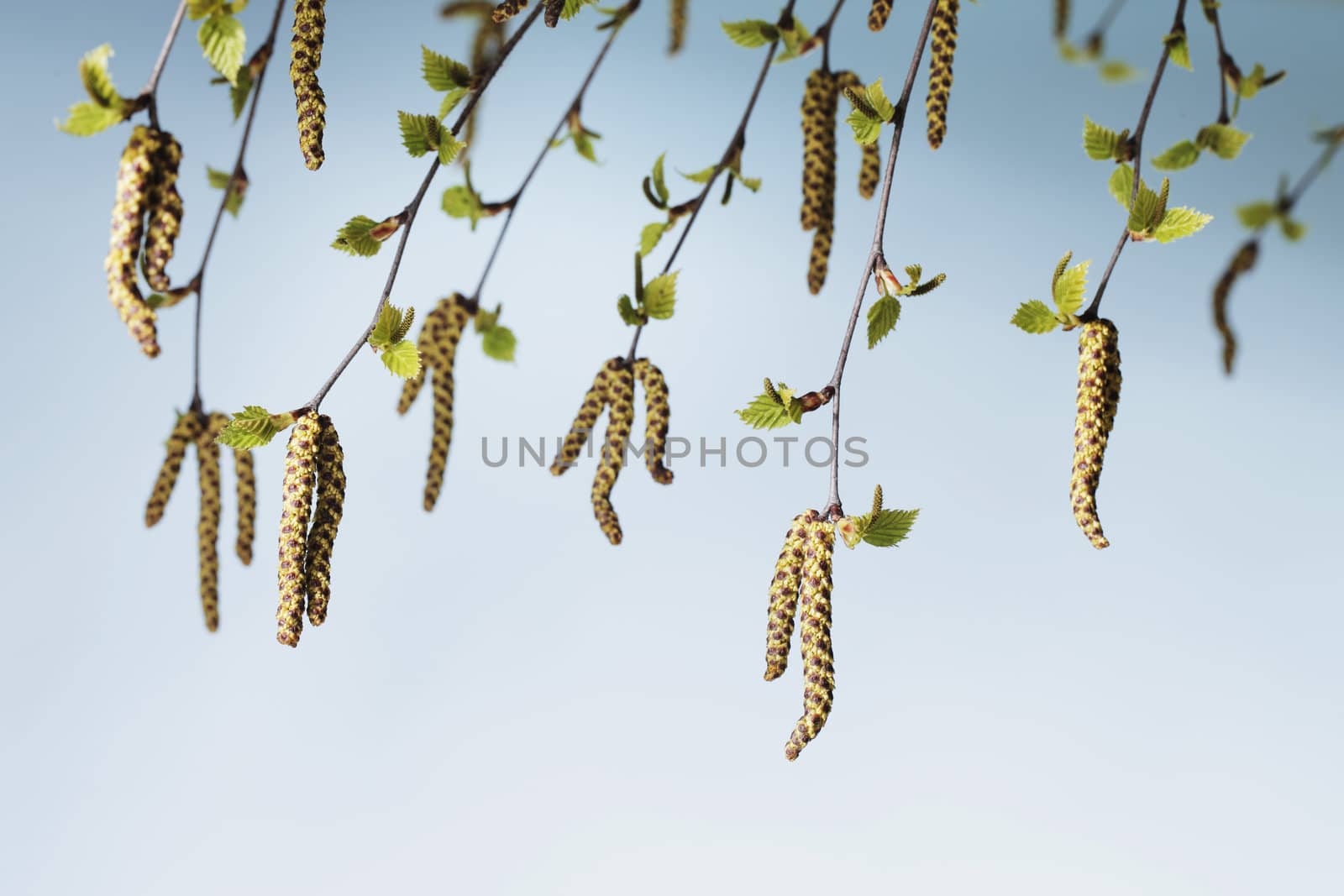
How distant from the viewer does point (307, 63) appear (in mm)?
510

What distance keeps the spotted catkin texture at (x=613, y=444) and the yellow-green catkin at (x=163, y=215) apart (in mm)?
314

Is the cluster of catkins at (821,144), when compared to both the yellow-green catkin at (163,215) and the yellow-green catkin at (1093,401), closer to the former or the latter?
the yellow-green catkin at (1093,401)

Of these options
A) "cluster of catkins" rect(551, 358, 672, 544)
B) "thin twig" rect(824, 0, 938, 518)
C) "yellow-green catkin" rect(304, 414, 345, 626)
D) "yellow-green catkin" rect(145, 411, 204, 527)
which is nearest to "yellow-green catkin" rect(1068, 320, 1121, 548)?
"thin twig" rect(824, 0, 938, 518)

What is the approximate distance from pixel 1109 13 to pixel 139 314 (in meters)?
0.93

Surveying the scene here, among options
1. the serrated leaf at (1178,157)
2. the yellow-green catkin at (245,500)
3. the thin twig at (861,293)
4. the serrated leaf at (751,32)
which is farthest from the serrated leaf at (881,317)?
the yellow-green catkin at (245,500)

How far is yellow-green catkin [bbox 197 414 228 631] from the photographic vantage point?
781mm

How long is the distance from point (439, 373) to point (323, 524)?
28 centimetres

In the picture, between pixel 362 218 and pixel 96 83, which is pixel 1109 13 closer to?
pixel 362 218

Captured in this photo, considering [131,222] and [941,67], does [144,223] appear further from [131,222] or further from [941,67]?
[941,67]

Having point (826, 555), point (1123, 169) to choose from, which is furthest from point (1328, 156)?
point (826, 555)

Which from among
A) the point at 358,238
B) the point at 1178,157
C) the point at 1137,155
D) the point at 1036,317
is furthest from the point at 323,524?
the point at 1178,157

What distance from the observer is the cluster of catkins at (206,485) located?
30.6 inches

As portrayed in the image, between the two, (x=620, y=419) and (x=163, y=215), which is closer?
(x=163, y=215)

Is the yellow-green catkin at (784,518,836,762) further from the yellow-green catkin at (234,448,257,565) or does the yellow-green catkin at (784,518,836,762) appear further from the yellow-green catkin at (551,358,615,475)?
the yellow-green catkin at (234,448,257,565)
